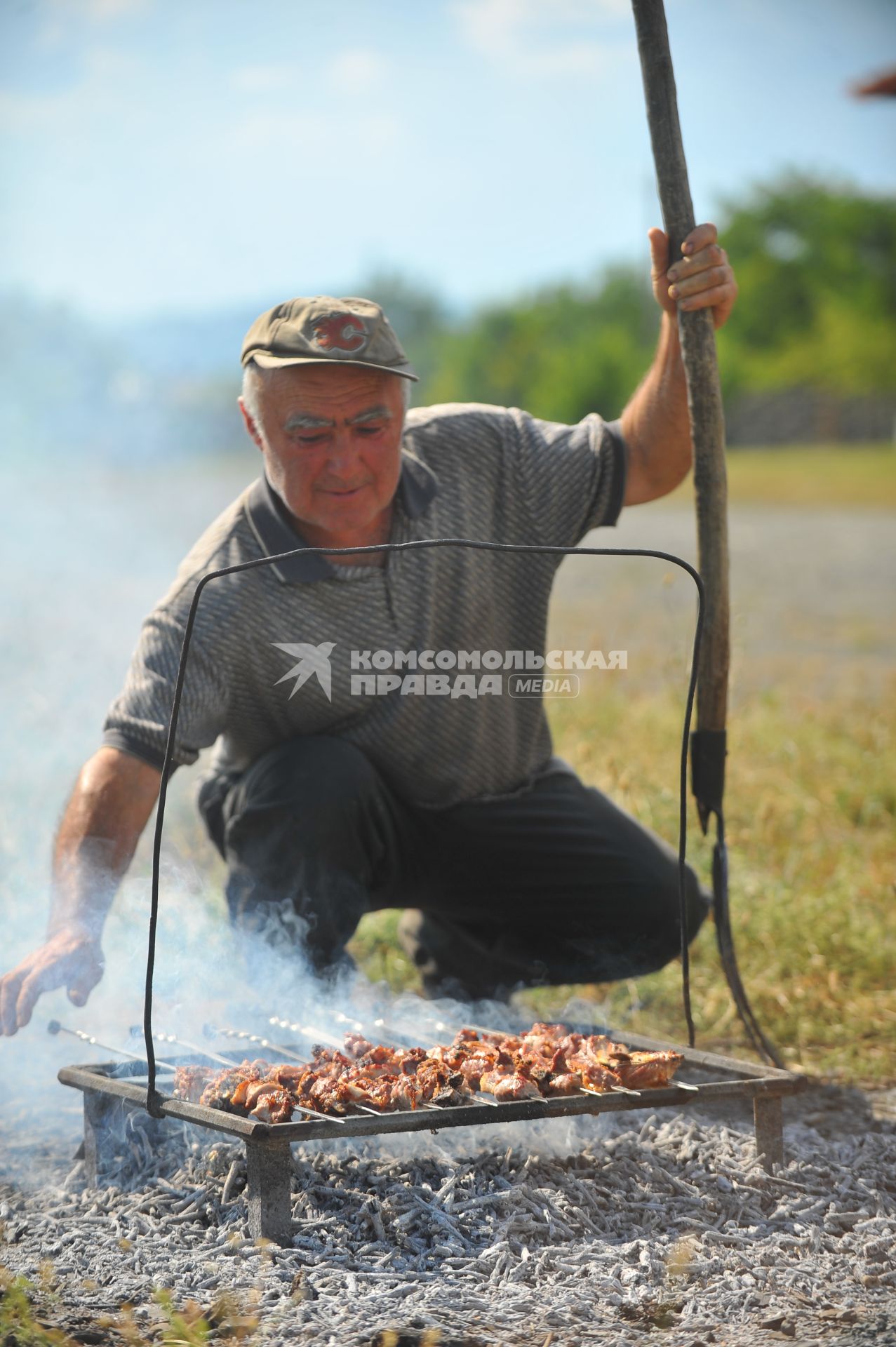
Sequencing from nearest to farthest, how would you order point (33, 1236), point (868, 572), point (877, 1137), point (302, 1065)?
point (33, 1236), point (302, 1065), point (877, 1137), point (868, 572)

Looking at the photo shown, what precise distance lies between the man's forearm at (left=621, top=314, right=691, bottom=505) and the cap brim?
616mm

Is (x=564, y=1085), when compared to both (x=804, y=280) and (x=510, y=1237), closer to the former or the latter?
(x=510, y=1237)

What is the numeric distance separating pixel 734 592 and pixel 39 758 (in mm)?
8420

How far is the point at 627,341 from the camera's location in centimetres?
5397

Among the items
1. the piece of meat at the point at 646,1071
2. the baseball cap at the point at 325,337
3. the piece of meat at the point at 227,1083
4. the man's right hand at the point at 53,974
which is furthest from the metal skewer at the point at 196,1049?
the baseball cap at the point at 325,337

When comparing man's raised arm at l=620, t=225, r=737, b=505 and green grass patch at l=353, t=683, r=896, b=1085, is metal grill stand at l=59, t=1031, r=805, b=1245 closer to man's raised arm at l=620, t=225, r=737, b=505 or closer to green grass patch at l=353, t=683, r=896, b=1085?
green grass patch at l=353, t=683, r=896, b=1085

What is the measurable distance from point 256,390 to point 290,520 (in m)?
0.32

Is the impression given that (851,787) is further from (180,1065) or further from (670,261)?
(180,1065)

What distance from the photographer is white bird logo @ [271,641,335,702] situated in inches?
124

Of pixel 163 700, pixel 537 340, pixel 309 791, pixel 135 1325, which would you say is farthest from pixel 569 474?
pixel 537 340

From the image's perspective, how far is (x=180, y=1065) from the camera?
2600mm

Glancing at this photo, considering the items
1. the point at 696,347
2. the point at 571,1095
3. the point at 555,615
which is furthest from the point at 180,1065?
the point at 555,615

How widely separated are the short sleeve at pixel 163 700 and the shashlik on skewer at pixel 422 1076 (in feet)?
2.38

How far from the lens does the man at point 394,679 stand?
2945 mm
